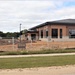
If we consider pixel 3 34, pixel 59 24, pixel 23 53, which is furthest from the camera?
pixel 3 34

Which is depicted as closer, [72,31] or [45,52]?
[45,52]

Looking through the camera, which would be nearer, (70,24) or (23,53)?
(23,53)

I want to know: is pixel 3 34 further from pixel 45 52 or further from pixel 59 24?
pixel 45 52

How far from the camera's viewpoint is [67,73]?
12.0 m

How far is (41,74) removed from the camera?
1164 centimetres

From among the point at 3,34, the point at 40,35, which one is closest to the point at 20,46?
the point at 40,35

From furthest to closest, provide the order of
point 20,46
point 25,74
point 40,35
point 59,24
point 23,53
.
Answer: point 40,35 → point 59,24 → point 20,46 → point 23,53 → point 25,74

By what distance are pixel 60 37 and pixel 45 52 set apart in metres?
23.5

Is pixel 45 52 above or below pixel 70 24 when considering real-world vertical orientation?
below

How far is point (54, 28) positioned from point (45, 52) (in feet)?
74.6

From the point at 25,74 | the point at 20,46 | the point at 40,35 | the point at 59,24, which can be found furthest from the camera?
the point at 40,35

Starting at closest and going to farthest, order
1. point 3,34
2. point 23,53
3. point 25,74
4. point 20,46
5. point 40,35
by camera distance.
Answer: point 25,74 < point 23,53 < point 20,46 < point 40,35 < point 3,34

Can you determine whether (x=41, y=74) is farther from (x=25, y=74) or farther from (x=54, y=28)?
(x=54, y=28)

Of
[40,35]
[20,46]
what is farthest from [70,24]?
[20,46]
